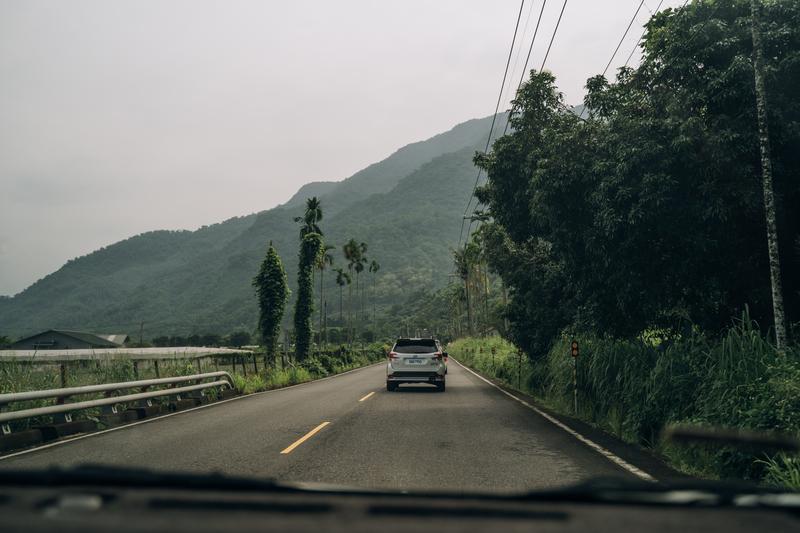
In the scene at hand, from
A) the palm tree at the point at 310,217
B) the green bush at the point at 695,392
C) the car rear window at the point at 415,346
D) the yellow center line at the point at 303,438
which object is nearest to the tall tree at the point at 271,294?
the palm tree at the point at 310,217

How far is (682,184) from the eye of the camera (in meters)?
11.3

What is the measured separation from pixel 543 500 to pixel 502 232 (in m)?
19.4

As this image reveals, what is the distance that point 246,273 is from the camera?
188m

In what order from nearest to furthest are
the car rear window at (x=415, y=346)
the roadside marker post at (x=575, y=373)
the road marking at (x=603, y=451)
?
the road marking at (x=603, y=451) → the roadside marker post at (x=575, y=373) → the car rear window at (x=415, y=346)

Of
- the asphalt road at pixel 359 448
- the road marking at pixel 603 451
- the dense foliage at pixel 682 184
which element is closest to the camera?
the asphalt road at pixel 359 448

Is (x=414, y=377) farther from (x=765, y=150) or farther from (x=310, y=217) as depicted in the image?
(x=310, y=217)

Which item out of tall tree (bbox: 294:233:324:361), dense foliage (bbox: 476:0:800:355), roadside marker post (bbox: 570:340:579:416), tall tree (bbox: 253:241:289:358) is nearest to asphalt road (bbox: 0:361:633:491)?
roadside marker post (bbox: 570:340:579:416)

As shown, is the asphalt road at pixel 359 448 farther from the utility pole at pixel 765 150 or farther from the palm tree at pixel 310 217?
the palm tree at pixel 310 217

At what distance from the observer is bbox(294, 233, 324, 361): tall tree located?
48.8 metres

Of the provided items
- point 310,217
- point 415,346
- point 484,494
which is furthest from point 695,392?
point 310,217

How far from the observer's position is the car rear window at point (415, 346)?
2075 centimetres

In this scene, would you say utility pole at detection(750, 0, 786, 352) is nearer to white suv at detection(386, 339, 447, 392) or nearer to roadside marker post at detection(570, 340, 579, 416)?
roadside marker post at detection(570, 340, 579, 416)

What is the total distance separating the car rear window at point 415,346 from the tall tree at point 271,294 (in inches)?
969

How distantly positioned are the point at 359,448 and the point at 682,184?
7.73m
